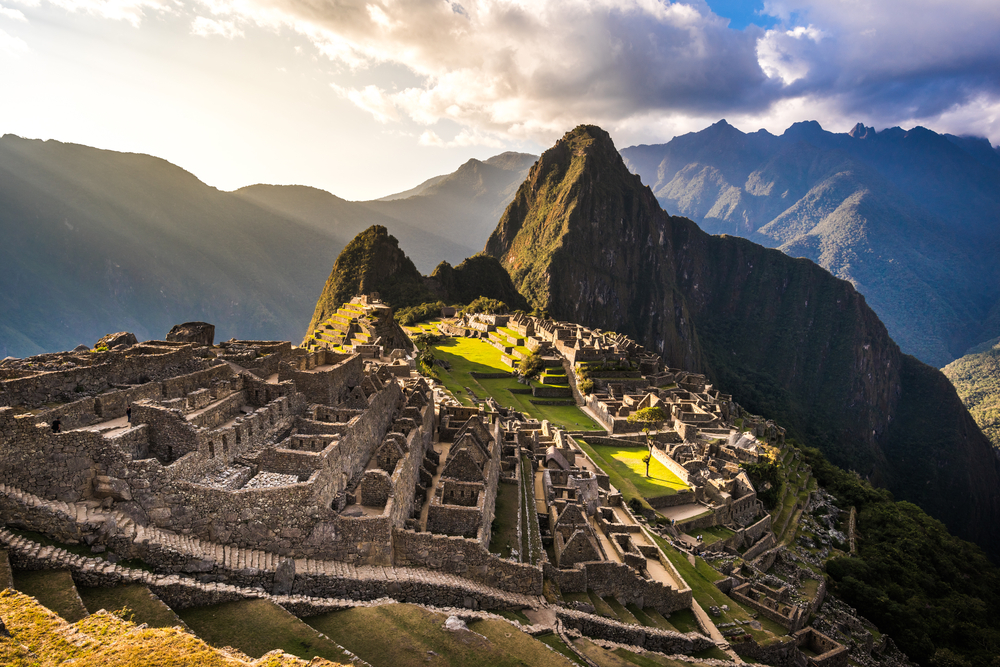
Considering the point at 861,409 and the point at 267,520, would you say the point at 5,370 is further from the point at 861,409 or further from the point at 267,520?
the point at 861,409

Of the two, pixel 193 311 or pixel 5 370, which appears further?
pixel 193 311

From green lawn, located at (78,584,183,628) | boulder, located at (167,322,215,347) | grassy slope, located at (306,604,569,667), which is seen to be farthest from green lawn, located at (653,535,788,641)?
boulder, located at (167,322,215,347)

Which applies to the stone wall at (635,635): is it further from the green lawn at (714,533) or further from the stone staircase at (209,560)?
the green lawn at (714,533)

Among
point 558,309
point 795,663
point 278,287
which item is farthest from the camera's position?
point 558,309

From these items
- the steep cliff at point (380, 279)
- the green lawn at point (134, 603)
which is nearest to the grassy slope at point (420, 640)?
the green lawn at point (134, 603)

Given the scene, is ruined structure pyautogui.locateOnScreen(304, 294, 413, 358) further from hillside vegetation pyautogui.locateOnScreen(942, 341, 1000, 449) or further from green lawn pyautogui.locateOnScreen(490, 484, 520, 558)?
hillside vegetation pyautogui.locateOnScreen(942, 341, 1000, 449)

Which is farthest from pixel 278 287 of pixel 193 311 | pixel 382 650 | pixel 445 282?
pixel 382 650

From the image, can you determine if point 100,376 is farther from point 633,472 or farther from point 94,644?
point 633,472
